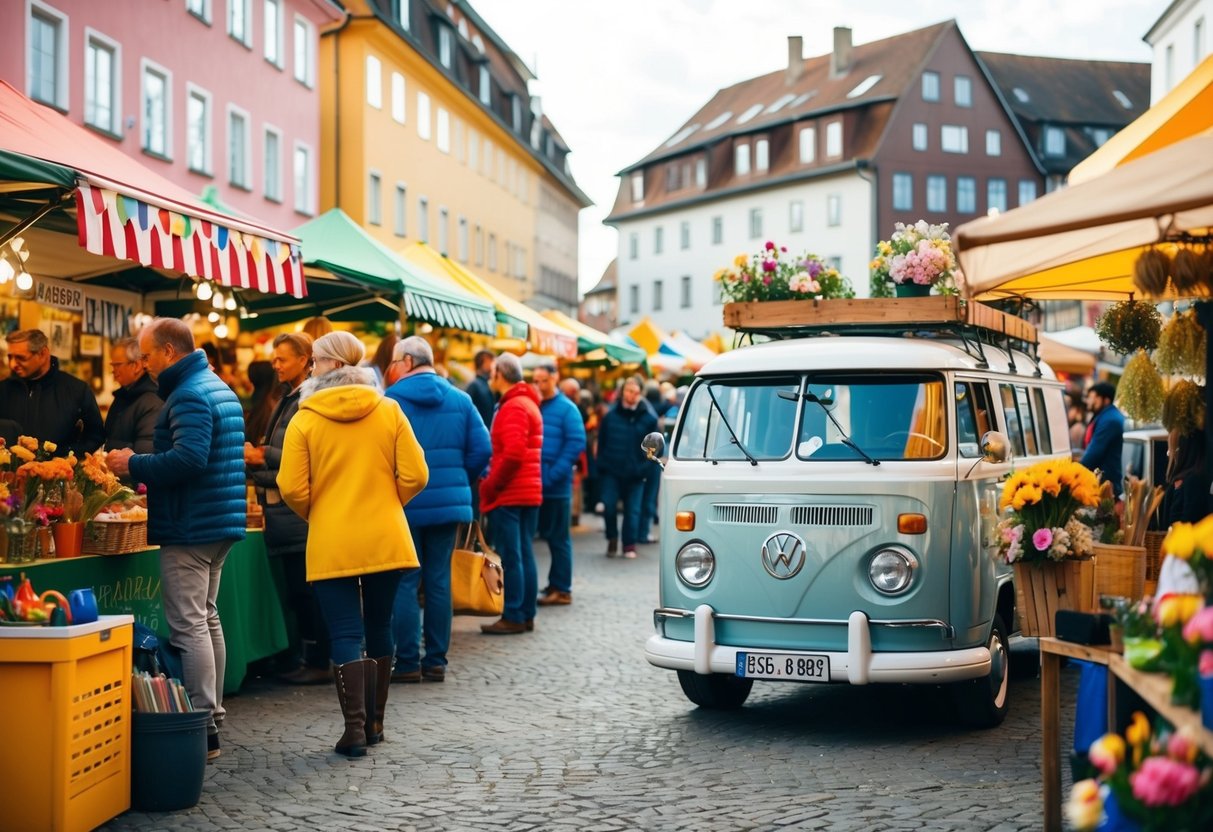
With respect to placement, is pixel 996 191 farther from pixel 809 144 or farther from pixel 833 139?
pixel 809 144

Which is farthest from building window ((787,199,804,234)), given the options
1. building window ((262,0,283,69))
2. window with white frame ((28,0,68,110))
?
window with white frame ((28,0,68,110))

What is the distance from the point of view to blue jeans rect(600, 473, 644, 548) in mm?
18672

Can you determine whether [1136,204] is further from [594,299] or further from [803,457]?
[594,299]

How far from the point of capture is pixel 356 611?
778 centimetres

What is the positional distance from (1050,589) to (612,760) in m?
2.33

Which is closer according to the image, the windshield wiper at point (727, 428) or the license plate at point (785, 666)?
the license plate at point (785, 666)

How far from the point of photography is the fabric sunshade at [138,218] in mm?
8117

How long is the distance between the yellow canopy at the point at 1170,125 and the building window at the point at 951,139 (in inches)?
2439

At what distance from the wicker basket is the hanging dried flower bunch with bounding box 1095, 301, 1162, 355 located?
574 centimetres

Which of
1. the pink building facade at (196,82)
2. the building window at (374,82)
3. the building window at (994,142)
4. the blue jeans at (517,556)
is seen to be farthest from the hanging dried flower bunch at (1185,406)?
the building window at (994,142)

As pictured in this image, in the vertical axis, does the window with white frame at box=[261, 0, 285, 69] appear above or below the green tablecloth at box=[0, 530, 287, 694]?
above

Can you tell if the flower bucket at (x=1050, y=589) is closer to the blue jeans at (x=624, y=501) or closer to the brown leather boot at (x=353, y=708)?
the brown leather boot at (x=353, y=708)

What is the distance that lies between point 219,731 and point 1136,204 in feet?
18.3

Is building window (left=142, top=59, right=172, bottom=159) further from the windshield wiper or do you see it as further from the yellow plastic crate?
the yellow plastic crate
